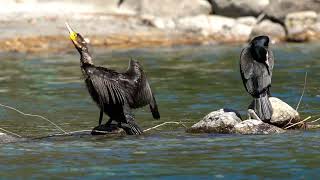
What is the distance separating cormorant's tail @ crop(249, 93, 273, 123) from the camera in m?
14.1

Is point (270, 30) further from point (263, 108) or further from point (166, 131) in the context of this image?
point (263, 108)

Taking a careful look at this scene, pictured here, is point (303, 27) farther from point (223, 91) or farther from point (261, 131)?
point (261, 131)

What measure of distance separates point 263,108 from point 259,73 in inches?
24.3

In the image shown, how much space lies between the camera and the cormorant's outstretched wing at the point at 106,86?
13531 millimetres

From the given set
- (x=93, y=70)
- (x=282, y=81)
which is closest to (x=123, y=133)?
(x=93, y=70)

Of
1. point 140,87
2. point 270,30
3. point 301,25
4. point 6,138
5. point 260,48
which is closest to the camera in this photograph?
point 6,138

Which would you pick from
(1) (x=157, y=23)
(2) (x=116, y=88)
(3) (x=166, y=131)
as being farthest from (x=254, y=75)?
(1) (x=157, y=23)

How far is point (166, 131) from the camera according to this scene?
48.2 ft

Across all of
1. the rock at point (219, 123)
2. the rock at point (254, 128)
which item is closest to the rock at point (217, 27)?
the rock at point (219, 123)

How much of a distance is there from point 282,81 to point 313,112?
6457 mm

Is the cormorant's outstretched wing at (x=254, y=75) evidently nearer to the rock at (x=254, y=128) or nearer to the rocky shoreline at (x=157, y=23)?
the rock at (x=254, y=128)

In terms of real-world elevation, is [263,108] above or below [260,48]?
below

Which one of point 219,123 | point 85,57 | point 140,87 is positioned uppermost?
point 85,57

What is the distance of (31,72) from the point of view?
94.2 ft
